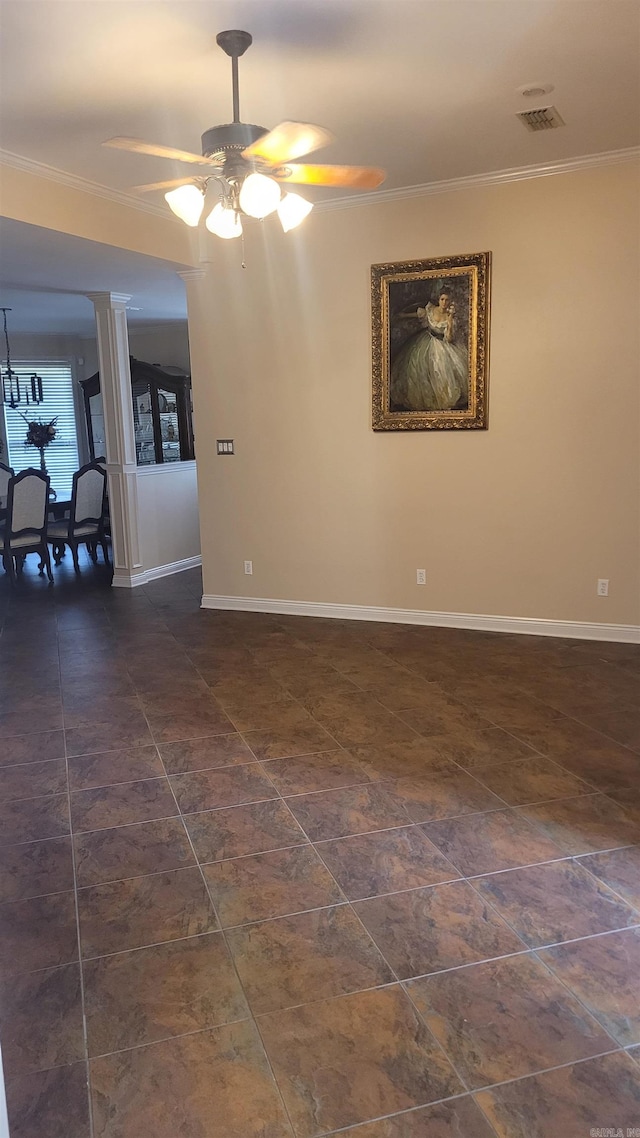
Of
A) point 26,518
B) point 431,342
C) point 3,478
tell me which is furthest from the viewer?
point 3,478

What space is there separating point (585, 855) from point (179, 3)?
310 cm

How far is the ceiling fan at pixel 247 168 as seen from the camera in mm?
2637

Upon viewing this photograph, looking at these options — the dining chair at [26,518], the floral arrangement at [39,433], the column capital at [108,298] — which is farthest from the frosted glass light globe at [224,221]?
the floral arrangement at [39,433]

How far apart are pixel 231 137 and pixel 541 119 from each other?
1.71m

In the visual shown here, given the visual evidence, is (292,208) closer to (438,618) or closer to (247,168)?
(247,168)

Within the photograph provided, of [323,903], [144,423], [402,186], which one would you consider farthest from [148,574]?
[323,903]

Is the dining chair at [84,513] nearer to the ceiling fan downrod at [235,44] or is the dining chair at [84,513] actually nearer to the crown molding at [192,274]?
the crown molding at [192,274]

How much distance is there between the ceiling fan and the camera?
264 cm

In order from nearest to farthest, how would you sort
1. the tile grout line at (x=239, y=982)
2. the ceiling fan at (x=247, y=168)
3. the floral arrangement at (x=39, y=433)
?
the tile grout line at (x=239, y=982) < the ceiling fan at (x=247, y=168) < the floral arrangement at (x=39, y=433)

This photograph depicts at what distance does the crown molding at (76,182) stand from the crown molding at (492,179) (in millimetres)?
1070

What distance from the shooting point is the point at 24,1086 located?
5.53 feet

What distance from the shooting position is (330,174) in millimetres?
2900

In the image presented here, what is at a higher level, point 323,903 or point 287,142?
point 287,142

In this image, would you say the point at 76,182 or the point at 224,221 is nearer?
the point at 224,221
